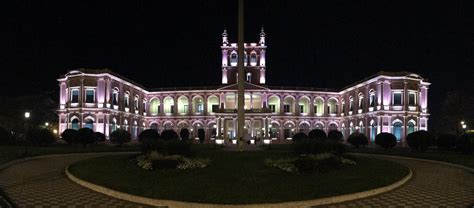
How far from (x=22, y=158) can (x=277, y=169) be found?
16.4 meters

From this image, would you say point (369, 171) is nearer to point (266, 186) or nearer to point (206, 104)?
point (266, 186)

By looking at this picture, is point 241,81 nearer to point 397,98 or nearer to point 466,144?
point 466,144

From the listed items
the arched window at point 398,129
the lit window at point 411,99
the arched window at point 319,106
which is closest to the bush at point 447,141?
the arched window at point 398,129

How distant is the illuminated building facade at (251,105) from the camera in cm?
5306

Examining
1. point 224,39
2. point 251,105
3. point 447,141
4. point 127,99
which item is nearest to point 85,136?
point 127,99

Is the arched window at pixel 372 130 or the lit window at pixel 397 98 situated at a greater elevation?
the lit window at pixel 397 98

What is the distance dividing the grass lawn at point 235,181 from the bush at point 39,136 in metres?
21.7

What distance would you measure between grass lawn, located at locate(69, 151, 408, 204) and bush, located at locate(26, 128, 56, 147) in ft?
71.2

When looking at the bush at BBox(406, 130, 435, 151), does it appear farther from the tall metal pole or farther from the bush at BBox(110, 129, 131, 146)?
the bush at BBox(110, 129, 131, 146)

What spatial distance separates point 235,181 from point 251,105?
53776 millimetres

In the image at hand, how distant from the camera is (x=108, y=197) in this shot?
11898 millimetres

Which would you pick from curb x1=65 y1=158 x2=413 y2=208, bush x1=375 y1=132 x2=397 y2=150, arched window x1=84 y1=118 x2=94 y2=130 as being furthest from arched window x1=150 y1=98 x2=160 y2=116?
curb x1=65 y1=158 x2=413 y2=208

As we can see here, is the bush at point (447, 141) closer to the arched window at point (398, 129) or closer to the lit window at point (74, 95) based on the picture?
the arched window at point (398, 129)

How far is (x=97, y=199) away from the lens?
1161 centimetres
